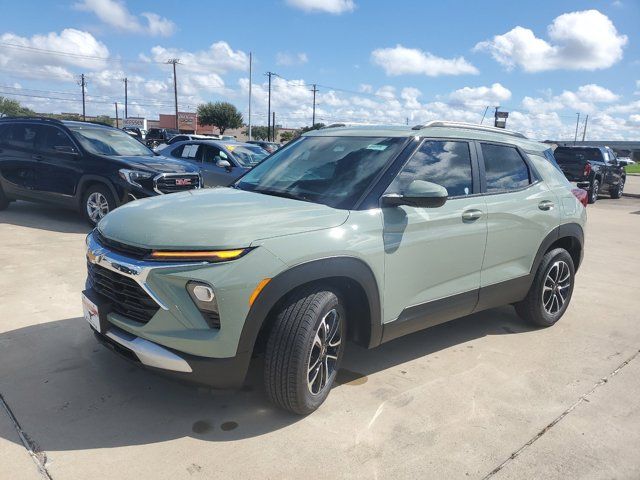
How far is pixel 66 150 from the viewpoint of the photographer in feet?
27.0

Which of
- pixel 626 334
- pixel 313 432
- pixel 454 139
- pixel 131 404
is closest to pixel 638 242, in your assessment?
pixel 626 334

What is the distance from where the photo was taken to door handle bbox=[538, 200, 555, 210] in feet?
14.1

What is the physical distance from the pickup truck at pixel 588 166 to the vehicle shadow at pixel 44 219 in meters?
14.4

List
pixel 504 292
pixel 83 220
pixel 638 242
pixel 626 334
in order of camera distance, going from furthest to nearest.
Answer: pixel 638 242 → pixel 83 220 → pixel 626 334 → pixel 504 292

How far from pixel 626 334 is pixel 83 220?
8.33 m

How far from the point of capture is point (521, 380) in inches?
141

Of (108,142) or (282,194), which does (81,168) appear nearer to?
(108,142)

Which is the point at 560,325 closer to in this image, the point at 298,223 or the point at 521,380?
the point at 521,380

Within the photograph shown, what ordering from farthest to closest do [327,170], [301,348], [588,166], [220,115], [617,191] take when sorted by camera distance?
[220,115], [617,191], [588,166], [327,170], [301,348]

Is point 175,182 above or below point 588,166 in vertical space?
below

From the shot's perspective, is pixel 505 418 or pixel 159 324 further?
pixel 505 418

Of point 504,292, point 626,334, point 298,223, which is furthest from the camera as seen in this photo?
point 626,334

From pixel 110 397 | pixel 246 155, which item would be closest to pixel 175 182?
pixel 246 155

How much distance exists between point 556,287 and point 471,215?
160 cm
